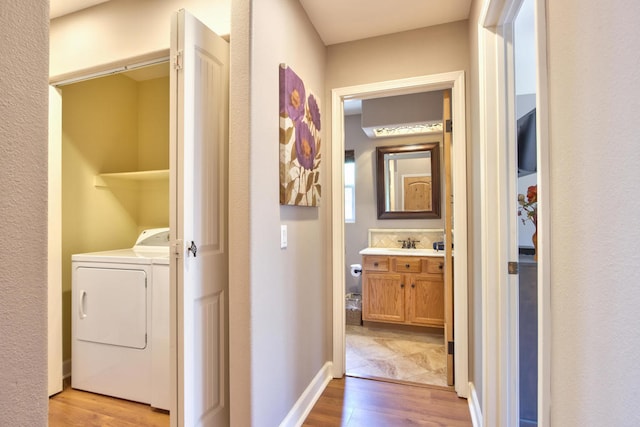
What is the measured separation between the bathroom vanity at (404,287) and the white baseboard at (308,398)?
1218 mm

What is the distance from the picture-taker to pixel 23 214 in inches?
22.1

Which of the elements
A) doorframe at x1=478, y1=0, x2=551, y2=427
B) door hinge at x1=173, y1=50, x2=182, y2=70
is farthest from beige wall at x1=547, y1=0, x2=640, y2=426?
door hinge at x1=173, y1=50, x2=182, y2=70

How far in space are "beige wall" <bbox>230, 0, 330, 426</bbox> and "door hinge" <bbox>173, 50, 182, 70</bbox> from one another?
0.23m

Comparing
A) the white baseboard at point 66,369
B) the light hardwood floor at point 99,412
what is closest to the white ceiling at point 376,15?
the light hardwood floor at point 99,412

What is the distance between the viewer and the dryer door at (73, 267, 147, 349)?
208 cm

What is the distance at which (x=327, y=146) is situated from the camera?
248cm

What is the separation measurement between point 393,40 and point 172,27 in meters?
1.59

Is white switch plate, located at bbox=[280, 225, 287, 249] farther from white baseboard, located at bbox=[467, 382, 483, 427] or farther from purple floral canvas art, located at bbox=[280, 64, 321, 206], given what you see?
white baseboard, located at bbox=[467, 382, 483, 427]

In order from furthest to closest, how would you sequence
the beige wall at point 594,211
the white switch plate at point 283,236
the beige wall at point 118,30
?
the beige wall at point 118,30, the white switch plate at point 283,236, the beige wall at point 594,211

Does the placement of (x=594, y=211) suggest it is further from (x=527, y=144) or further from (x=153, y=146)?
(x=153, y=146)

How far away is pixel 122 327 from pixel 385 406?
1.80 metres

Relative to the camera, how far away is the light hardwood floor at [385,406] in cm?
194

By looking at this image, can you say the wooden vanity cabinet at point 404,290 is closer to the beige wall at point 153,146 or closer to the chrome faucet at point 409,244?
the chrome faucet at point 409,244

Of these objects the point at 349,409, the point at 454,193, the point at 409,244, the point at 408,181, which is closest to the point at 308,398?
the point at 349,409
